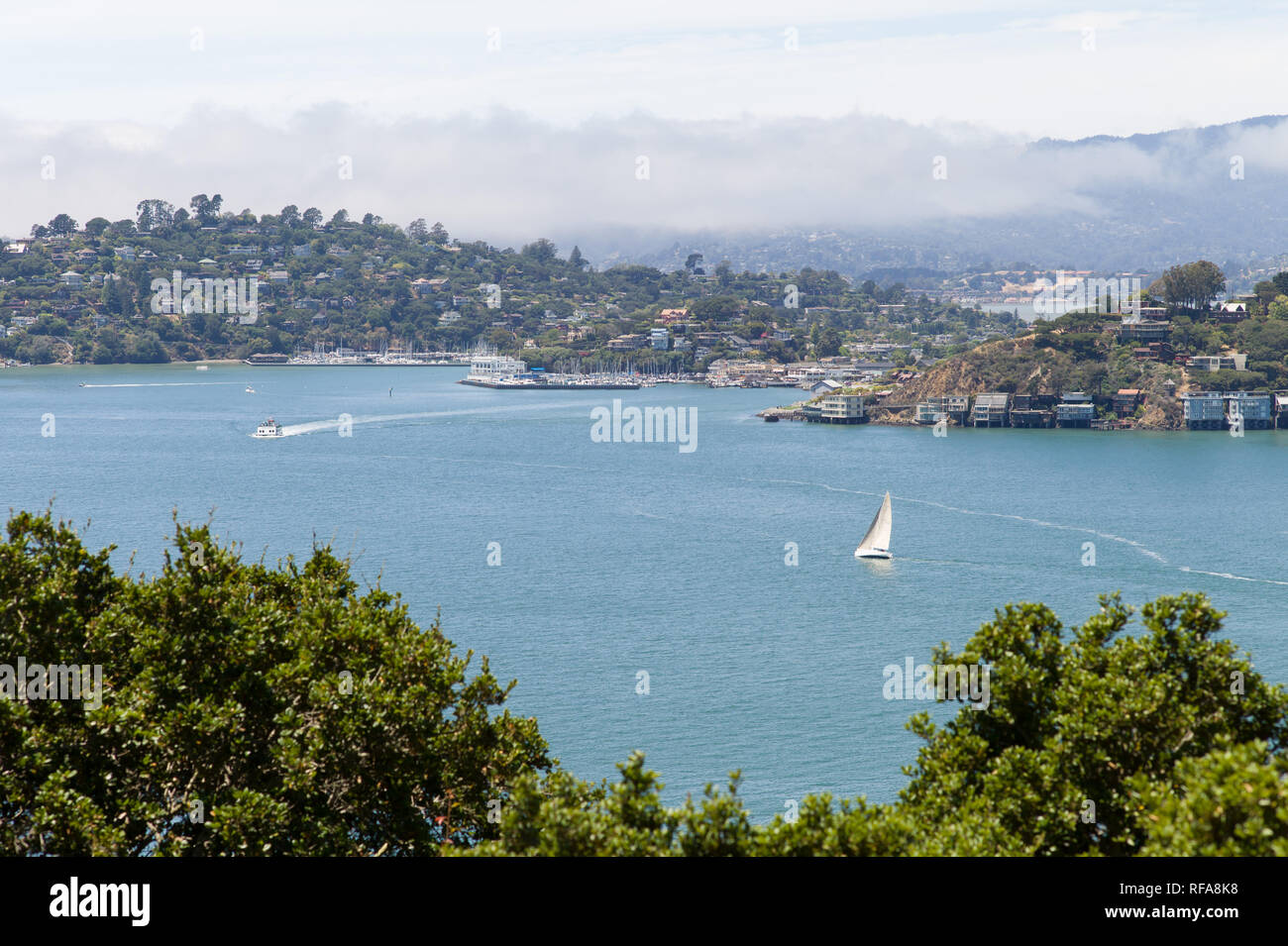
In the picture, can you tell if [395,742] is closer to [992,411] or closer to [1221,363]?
[992,411]

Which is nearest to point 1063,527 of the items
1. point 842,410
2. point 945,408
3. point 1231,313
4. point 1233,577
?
point 1233,577

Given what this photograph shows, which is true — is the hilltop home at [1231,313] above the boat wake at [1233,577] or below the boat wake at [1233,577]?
above

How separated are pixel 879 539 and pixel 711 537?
6562 mm

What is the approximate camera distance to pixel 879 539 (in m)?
41.8

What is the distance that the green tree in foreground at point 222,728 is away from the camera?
11266 mm

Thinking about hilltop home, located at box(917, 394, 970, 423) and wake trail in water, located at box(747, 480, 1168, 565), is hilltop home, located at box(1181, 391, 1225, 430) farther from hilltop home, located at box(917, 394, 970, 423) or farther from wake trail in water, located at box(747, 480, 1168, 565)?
wake trail in water, located at box(747, 480, 1168, 565)

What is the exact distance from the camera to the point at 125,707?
11.8 meters

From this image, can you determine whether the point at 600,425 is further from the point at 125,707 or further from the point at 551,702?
the point at 125,707

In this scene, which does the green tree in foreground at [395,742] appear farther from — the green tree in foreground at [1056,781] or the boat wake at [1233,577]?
the boat wake at [1233,577]

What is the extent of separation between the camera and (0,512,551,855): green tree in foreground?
37.0ft

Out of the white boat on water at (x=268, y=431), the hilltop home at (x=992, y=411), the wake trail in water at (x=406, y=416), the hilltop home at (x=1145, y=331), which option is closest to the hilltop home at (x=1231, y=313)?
the hilltop home at (x=1145, y=331)

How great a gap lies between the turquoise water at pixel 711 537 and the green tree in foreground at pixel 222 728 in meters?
4.76

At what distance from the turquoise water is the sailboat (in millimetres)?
859

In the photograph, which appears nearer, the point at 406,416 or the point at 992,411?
the point at 992,411
